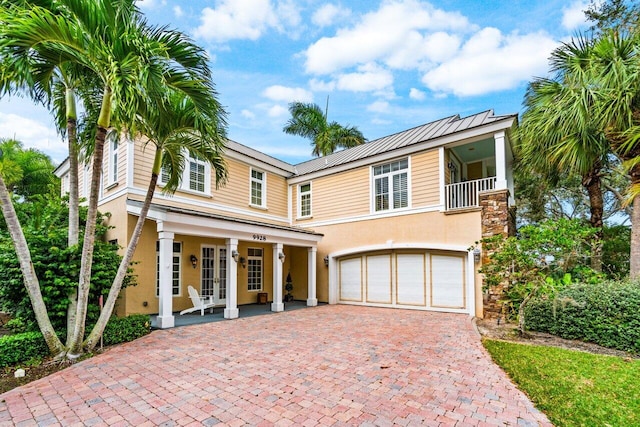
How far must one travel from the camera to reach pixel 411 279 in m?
11.9

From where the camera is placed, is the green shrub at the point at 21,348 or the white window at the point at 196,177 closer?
the green shrub at the point at 21,348

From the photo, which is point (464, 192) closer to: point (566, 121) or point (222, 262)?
point (566, 121)

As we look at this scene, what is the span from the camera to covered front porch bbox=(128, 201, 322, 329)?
8.45 meters

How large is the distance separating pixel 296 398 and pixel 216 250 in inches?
357

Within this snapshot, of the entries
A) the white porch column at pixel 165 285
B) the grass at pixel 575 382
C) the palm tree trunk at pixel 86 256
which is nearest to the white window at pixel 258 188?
the white porch column at pixel 165 285

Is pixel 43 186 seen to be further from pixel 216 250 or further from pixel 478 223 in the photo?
pixel 478 223

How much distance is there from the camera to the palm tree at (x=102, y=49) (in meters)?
4.71

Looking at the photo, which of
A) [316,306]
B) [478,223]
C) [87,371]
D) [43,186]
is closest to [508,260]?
[478,223]

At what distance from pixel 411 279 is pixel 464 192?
3.70 metres

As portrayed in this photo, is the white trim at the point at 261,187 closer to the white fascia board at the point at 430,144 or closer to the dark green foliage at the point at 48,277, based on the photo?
the white fascia board at the point at 430,144

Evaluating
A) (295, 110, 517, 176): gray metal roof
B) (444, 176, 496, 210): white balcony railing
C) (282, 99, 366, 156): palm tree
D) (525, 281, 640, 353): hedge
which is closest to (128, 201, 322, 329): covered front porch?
(295, 110, 517, 176): gray metal roof

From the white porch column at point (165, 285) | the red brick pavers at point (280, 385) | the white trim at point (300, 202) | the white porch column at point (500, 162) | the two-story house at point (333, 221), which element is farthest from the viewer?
the white trim at point (300, 202)

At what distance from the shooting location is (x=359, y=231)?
13.2 meters

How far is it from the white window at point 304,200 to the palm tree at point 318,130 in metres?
7.70
